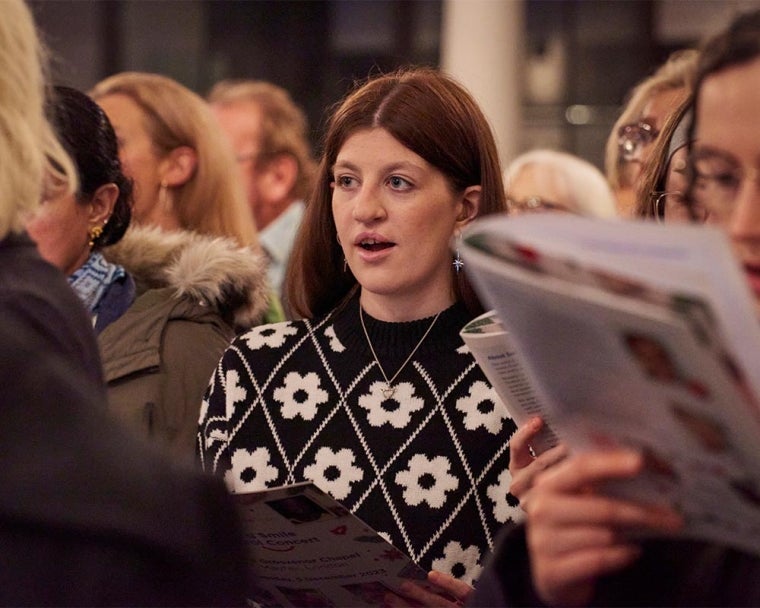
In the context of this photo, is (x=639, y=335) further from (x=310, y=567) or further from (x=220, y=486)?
(x=310, y=567)

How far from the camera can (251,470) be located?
7.89 ft

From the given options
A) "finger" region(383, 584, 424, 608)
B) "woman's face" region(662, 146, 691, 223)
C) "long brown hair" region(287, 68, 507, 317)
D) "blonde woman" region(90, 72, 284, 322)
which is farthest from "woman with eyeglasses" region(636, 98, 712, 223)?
"blonde woman" region(90, 72, 284, 322)

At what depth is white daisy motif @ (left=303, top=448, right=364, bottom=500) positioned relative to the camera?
7.63ft

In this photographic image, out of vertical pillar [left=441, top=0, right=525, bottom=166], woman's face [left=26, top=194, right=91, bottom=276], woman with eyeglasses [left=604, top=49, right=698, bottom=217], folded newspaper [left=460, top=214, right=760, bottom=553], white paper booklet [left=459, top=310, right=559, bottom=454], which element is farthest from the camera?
vertical pillar [left=441, top=0, right=525, bottom=166]

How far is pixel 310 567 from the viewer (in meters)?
1.94

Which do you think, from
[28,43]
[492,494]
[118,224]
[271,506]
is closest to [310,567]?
[271,506]

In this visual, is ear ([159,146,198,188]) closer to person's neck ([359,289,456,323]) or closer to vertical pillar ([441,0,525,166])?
person's neck ([359,289,456,323])

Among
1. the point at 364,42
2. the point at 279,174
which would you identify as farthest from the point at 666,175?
the point at 364,42

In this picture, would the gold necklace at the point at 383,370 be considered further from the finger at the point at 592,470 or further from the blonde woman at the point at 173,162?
the finger at the point at 592,470

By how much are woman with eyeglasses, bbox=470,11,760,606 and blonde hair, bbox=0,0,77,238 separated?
0.61m

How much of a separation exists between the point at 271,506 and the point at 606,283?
0.95m

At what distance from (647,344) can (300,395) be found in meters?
1.53

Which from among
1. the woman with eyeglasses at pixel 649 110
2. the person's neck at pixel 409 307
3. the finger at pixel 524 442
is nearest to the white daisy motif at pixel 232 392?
the person's neck at pixel 409 307

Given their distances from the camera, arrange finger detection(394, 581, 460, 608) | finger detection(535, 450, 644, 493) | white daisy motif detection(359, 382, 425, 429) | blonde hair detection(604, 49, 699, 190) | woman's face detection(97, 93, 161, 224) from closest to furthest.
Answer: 1. finger detection(535, 450, 644, 493)
2. finger detection(394, 581, 460, 608)
3. white daisy motif detection(359, 382, 425, 429)
4. blonde hair detection(604, 49, 699, 190)
5. woman's face detection(97, 93, 161, 224)
